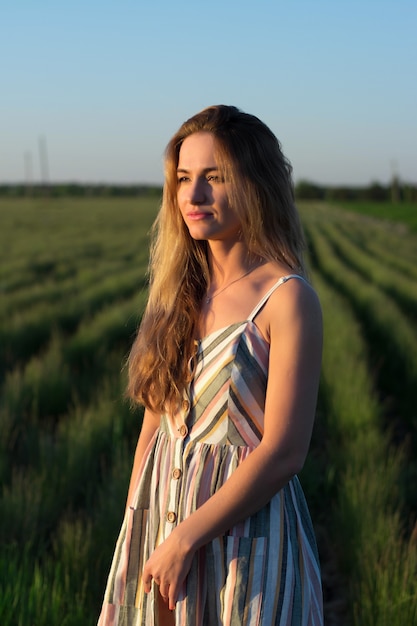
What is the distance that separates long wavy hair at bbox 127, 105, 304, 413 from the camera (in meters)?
1.48

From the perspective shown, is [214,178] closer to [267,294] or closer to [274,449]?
[267,294]

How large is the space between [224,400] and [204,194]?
1.30 ft

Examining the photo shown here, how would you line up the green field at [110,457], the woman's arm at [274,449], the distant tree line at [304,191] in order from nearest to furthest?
the woman's arm at [274,449] < the green field at [110,457] < the distant tree line at [304,191]

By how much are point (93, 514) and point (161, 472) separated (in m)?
1.80

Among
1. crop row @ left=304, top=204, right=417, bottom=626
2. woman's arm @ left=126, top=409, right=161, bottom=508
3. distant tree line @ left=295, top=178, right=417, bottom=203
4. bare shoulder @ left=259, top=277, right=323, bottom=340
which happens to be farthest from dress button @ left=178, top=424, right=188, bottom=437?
distant tree line @ left=295, top=178, right=417, bottom=203

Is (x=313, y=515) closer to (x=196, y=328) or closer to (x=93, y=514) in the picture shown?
(x=93, y=514)

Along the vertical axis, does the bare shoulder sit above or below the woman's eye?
below

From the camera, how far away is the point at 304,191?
309ft

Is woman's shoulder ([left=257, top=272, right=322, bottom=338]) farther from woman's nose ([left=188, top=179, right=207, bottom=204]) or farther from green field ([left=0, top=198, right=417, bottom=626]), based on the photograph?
green field ([left=0, top=198, right=417, bottom=626])

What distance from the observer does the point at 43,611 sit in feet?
7.32

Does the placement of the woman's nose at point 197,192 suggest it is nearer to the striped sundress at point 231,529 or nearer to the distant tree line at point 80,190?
the striped sundress at point 231,529

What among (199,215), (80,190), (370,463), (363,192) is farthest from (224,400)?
(80,190)

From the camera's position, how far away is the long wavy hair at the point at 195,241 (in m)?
1.48

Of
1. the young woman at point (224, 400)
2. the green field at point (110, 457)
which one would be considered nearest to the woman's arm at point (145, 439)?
the young woman at point (224, 400)
